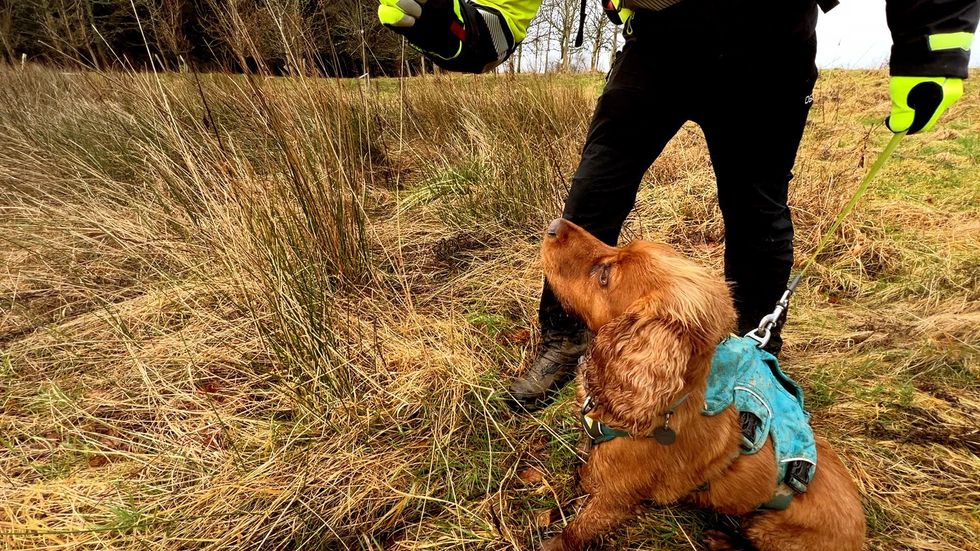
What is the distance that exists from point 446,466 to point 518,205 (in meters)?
2.20

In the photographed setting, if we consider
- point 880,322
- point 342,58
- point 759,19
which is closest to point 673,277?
point 759,19

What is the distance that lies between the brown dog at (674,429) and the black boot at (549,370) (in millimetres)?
527

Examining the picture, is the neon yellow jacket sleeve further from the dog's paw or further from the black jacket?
the dog's paw

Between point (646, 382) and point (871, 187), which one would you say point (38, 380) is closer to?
point (646, 382)

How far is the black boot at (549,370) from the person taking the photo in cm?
207

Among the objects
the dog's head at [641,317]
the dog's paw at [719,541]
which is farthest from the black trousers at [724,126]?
the dog's paw at [719,541]

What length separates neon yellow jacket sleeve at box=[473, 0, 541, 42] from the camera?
1.55m

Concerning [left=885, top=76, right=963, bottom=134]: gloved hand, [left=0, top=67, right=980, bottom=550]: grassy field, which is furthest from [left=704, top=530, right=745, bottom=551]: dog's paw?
[left=885, top=76, right=963, bottom=134]: gloved hand

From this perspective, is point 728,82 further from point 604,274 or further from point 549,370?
point 549,370

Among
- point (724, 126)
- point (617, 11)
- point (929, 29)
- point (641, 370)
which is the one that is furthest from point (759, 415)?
point (617, 11)

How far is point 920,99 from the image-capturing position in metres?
1.41

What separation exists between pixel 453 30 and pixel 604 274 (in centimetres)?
94

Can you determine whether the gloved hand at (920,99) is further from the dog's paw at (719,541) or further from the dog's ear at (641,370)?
the dog's paw at (719,541)

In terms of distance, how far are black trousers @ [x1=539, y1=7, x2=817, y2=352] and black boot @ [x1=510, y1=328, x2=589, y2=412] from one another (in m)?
0.51
